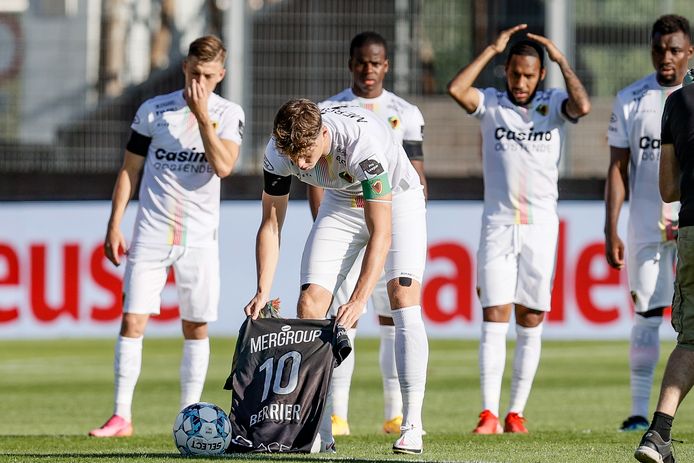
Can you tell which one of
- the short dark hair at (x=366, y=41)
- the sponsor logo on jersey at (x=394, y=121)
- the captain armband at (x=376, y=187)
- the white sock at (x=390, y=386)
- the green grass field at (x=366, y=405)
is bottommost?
the green grass field at (x=366, y=405)

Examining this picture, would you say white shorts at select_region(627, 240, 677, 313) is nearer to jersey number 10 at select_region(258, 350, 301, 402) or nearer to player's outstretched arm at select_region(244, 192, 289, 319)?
player's outstretched arm at select_region(244, 192, 289, 319)

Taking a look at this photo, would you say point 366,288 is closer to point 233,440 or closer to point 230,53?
point 233,440

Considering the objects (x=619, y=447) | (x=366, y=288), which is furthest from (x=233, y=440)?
(x=619, y=447)

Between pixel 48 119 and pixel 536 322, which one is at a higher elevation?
pixel 48 119

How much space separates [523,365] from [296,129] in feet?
11.4

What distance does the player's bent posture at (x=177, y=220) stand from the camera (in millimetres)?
9281

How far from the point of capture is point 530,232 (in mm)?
9586

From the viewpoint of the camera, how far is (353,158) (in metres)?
7.02

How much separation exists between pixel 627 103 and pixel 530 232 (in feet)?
3.60

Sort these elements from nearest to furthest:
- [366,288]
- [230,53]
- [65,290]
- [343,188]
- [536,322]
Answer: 1. [366,288]
2. [343,188]
3. [536,322]
4. [65,290]
5. [230,53]

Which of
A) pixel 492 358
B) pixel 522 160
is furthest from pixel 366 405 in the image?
pixel 522 160

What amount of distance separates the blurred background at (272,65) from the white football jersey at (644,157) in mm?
7759

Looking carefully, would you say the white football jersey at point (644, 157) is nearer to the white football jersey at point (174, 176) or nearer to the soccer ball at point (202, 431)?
the white football jersey at point (174, 176)

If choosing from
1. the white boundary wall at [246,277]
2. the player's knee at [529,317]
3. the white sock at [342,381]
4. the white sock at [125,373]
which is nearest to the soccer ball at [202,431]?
the white sock at [342,381]
